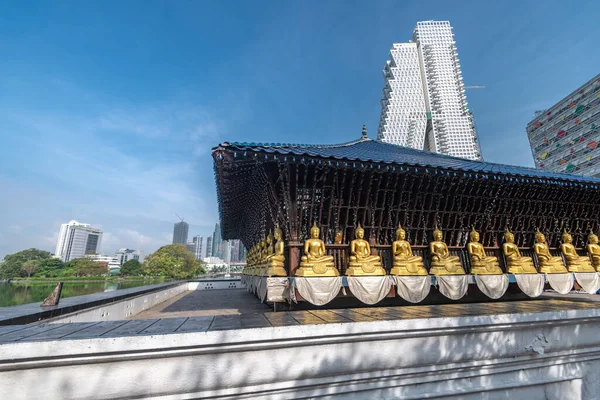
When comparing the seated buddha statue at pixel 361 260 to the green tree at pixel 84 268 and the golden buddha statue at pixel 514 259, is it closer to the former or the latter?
the golden buddha statue at pixel 514 259

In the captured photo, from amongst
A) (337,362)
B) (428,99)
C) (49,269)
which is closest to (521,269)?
(337,362)

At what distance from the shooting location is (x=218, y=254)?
182125 millimetres

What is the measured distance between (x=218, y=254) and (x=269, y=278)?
18718 centimetres

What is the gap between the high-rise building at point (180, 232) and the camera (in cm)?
19075

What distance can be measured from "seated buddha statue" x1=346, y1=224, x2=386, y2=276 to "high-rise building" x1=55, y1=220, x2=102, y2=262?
142 metres

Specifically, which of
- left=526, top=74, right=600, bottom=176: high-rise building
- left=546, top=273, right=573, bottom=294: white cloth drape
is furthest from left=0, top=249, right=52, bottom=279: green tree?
left=526, top=74, right=600, bottom=176: high-rise building

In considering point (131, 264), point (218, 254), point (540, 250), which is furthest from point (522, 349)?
point (218, 254)

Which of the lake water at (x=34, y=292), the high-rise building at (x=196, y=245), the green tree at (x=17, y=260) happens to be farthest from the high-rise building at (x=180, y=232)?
the lake water at (x=34, y=292)

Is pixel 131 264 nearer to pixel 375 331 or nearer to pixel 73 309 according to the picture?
pixel 73 309

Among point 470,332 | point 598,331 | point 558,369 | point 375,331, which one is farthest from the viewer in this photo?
point 598,331

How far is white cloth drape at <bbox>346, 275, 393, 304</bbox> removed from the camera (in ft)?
20.2

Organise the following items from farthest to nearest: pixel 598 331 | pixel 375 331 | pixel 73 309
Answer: pixel 73 309, pixel 598 331, pixel 375 331

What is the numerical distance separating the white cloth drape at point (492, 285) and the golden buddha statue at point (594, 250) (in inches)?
154

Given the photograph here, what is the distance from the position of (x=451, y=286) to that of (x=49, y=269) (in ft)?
231
